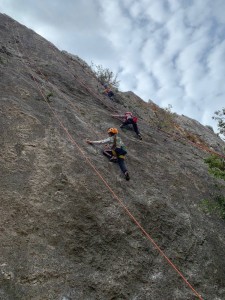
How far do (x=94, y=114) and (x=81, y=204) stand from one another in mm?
6721

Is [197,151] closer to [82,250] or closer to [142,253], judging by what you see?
[142,253]

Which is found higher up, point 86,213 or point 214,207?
point 214,207

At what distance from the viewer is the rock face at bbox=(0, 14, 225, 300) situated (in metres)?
7.13

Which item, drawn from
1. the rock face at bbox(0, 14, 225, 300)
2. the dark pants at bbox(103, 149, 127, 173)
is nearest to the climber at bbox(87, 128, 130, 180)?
the dark pants at bbox(103, 149, 127, 173)

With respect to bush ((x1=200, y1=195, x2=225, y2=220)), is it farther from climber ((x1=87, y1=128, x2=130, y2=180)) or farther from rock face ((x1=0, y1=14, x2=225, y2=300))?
climber ((x1=87, y1=128, x2=130, y2=180))

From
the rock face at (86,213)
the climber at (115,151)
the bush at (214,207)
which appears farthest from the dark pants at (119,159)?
the bush at (214,207)

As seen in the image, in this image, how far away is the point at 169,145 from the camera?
1595cm

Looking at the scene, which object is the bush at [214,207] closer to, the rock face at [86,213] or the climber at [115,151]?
the rock face at [86,213]

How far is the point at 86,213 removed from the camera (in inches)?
336

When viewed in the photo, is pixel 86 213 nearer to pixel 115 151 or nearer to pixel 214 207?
pixel 115 151

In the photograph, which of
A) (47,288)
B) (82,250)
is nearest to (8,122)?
(82,250)

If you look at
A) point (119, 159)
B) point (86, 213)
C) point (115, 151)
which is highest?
point (115, 151)

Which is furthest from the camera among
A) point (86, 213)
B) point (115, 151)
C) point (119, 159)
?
point (115, 151)

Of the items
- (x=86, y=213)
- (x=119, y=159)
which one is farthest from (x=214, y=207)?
(x=86, y=213)
